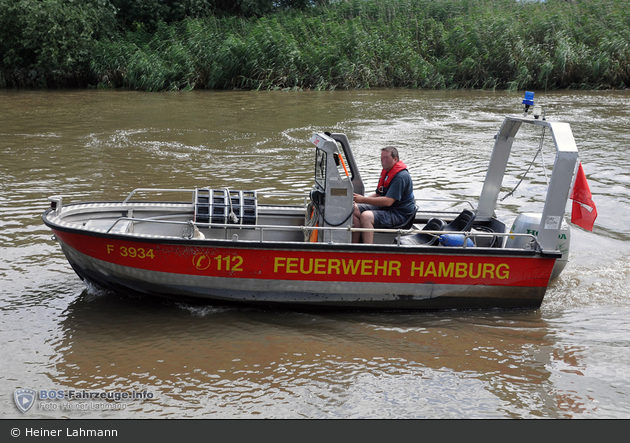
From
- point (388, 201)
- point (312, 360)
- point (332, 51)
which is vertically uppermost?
point (332, 51)

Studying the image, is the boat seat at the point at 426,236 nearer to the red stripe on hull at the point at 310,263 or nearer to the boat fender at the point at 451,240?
the boat fender at the point at 451,240

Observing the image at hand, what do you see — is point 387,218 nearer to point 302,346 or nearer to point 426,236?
point 426,236

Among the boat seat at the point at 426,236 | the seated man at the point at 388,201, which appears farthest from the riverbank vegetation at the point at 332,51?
the seated man at the point at 388,201

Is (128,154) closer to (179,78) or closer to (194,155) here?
(194,155)

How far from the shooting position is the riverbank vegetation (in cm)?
2509

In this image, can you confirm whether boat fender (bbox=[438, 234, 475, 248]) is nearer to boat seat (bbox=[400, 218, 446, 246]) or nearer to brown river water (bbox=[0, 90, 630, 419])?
boat seat (bbox=[400, 218, 446, 246])

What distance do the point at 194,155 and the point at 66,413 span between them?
9924 millimetres

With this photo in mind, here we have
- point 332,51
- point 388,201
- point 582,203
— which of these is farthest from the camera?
point 332,51

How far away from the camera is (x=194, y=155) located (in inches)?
557

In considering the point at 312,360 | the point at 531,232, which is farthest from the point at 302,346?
the point at 531,232

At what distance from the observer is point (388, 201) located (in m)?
6.74

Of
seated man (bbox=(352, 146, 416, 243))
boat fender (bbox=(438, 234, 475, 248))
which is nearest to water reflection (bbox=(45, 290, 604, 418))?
boat fender (bbox=(438, 234, 475, 248))

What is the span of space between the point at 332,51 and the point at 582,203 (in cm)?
2046

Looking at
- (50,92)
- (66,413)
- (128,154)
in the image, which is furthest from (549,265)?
(50,92)
